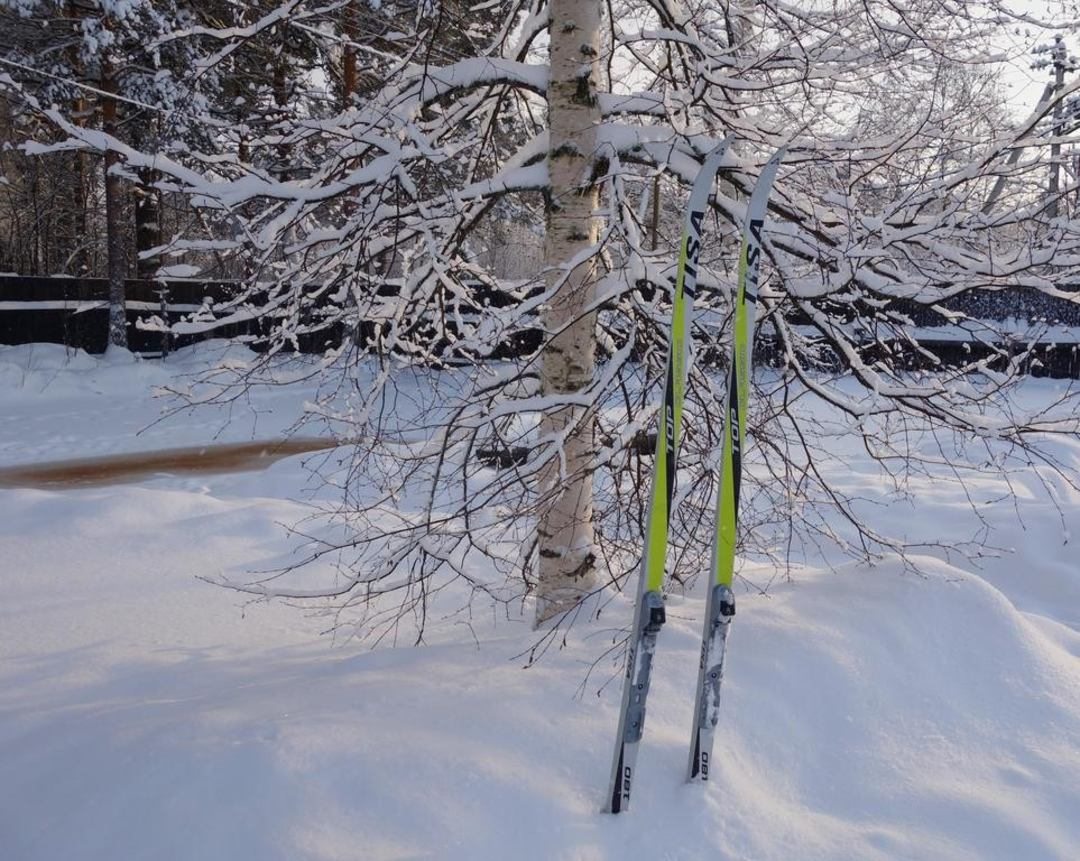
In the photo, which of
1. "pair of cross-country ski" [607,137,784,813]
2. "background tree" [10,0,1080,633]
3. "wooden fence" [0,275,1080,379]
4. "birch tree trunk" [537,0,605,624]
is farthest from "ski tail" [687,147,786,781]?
"wooden fence" [0,275,1080,379]

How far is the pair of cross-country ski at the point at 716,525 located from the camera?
2842 millimetres

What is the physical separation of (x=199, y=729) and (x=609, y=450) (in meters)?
1.92

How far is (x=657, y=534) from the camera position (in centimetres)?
295

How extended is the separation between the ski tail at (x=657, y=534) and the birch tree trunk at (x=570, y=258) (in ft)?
2.99

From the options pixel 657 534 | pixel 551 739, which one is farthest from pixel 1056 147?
pixel 551 739

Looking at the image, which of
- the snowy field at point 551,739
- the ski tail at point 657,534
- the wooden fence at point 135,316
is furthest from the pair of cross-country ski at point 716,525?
the wooden fence at point 135,316

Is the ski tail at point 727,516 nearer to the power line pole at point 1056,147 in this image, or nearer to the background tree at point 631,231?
the background tree at point 631,231

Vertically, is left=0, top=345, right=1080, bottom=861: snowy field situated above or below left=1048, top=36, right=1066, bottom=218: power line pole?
below

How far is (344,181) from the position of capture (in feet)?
12.8

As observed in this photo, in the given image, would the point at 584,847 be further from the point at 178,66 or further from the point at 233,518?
the point at 178,66

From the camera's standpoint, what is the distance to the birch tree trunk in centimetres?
421

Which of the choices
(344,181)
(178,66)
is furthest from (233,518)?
(178,66)

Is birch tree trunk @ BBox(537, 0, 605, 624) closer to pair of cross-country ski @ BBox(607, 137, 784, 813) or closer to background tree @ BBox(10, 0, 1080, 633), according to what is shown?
background tree @ BBox(10, 0, 1080, 633)

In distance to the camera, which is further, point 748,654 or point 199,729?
point 748,654
